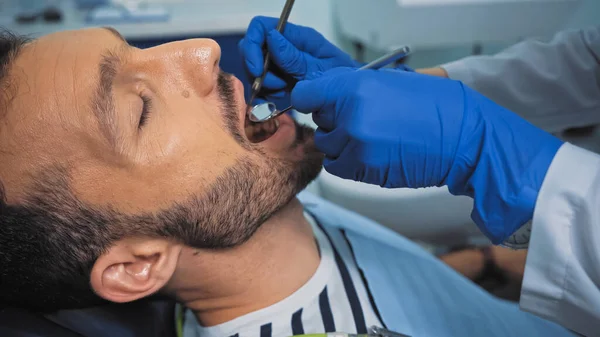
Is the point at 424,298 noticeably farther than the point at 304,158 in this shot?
Yes

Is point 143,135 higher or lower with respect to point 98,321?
higher

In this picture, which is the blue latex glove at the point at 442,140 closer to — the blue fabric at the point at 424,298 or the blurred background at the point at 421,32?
the blue fabric at the point at 424,298

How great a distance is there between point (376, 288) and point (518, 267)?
0.59m

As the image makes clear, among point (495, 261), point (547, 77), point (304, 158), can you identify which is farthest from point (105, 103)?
point (495, 261)

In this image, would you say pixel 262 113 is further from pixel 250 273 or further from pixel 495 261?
pixel 495 261

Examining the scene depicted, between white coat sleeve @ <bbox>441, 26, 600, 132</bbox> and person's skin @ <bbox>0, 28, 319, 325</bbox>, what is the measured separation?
1.91 feet

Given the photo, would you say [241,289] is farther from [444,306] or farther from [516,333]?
[516,333]

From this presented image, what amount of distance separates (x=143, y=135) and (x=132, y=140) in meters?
0.02

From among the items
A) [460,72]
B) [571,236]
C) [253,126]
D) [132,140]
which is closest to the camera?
[571,236]

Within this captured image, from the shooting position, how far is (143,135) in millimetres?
903

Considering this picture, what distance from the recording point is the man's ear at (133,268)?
92cm

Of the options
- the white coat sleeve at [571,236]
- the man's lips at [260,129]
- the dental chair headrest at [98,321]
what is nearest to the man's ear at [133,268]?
the dental chair headrest at [98,321]

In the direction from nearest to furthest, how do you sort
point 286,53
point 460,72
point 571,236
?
point 571,236 → point 286,53 → point 460,72

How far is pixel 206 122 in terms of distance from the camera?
938 mm
